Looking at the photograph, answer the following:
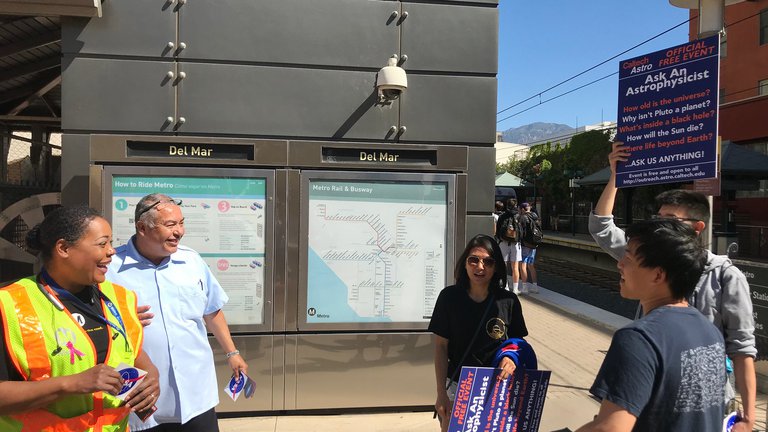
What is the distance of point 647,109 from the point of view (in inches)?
133

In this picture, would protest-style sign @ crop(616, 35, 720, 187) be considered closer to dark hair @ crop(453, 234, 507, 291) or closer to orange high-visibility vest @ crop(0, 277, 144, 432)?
dark hair @ crop(453, 234, 507, 291)

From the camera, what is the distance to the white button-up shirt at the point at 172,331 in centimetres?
271

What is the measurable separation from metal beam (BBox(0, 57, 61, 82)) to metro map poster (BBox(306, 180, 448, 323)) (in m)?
6.26

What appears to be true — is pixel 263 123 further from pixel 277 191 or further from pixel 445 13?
pixel 445 13

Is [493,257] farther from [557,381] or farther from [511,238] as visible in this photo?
[511,238]

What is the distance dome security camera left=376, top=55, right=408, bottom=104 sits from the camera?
445 cm

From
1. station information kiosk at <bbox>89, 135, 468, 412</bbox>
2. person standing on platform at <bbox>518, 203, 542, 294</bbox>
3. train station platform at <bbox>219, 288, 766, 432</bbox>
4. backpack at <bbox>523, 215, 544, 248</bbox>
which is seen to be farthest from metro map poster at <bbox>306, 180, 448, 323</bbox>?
backpack at <bbox>523, 215, 544, 248</bbox>

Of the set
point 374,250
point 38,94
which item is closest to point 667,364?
point 374,250

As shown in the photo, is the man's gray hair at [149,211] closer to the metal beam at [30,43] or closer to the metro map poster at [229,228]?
the metro map poster at [229,228]

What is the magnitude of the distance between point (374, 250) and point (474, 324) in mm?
1888

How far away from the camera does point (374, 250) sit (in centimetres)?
469

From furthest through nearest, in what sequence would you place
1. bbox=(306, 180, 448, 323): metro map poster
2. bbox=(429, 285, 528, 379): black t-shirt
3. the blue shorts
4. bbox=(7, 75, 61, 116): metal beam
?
the blue shorts → bbox=(7, 75, 61, 116): metal beam → bbox=(306, 180, 448, 323): metro map poster → bbox=(429, 285, 528, 379): black t-shirt

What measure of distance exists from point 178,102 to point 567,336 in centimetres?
644

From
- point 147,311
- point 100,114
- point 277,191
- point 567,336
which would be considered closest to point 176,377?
point 147,311
